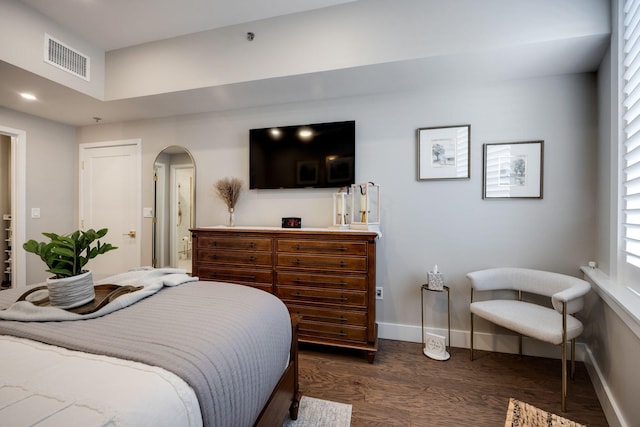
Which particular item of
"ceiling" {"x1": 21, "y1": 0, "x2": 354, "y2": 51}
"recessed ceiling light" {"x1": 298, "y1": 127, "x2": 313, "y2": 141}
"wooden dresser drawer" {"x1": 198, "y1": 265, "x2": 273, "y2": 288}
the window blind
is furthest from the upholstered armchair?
"ceiling" {"x1": 21, "y1": 0, "x2": 354, "y2": 51}

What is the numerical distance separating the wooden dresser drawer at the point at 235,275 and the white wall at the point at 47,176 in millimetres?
2403

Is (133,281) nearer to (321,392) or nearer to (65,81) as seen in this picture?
(321,392)

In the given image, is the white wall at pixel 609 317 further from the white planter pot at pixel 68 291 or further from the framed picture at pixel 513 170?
the white planter pot at pixel 68 291

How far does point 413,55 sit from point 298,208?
1.71 m

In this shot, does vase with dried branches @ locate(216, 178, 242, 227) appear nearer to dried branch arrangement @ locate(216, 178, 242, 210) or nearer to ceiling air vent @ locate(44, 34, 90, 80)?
dried branch arrangement @ locate(216, 178, 242, 210)

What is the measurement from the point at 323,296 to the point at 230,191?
60.9 inches

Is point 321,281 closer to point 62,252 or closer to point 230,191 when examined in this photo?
point 230,191

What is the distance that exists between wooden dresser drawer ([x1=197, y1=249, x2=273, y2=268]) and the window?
2406 mm

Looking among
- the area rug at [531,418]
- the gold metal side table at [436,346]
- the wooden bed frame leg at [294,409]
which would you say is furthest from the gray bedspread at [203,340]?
the gold metal side table at [436,346]

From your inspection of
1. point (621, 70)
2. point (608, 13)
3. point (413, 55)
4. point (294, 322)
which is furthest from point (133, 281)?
point (608, 13)

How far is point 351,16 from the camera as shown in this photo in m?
2.21

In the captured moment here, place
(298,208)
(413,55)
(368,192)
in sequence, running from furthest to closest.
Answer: (298,208)
(368,192)
(413,55)

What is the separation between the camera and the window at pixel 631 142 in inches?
60.5

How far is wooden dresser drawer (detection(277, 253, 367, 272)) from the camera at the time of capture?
7.32ft
